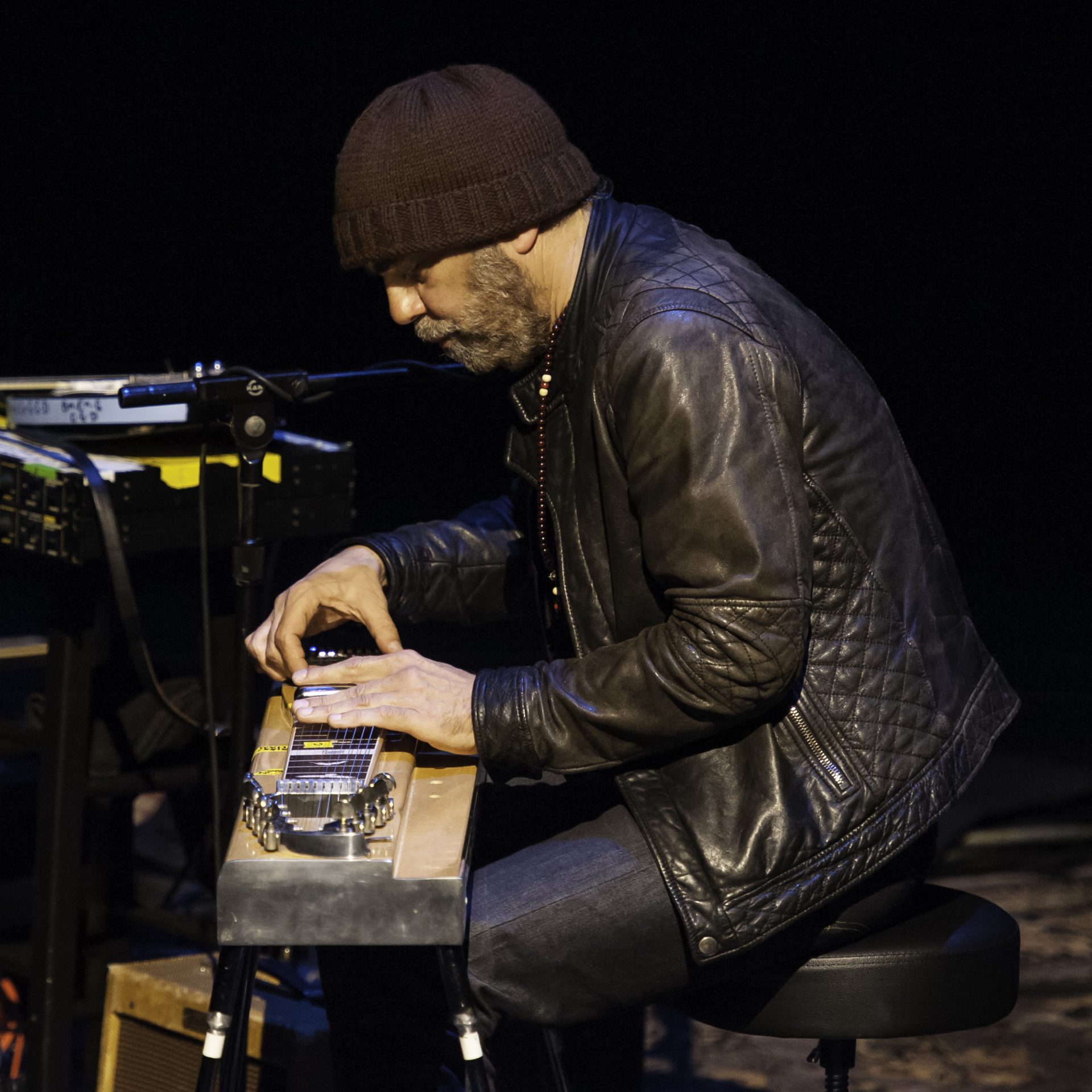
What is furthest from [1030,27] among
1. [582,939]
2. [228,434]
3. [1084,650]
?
[582,939]

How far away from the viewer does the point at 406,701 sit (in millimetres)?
1720

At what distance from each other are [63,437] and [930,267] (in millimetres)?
3001

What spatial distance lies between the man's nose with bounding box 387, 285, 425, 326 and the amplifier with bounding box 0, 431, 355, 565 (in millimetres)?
870

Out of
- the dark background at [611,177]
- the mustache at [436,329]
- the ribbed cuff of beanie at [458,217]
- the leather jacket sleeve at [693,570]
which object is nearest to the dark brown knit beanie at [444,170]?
the ribbed cuff of beanie at [458,217]

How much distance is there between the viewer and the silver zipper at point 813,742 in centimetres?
184

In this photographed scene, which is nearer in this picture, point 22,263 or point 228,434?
point 228,434

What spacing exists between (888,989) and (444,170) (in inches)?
44.1

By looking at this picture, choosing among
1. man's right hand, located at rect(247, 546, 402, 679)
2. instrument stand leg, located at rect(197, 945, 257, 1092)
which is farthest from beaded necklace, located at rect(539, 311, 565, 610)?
instrument stand leg, located at rect(197, 945, 257, 1092)

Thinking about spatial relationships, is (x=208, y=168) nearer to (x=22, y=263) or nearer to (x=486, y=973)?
(x=22, y=263)

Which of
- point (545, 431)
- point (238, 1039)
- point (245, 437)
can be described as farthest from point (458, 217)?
point (238, 1039)

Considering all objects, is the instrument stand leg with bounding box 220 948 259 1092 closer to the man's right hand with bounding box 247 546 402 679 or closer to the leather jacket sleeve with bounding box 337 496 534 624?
the man's right hand with bounding box 247 546 402 679

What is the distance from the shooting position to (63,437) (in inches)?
115

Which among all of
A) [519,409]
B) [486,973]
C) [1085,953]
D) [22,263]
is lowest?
[1085,953]

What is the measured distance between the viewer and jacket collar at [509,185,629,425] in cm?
192
